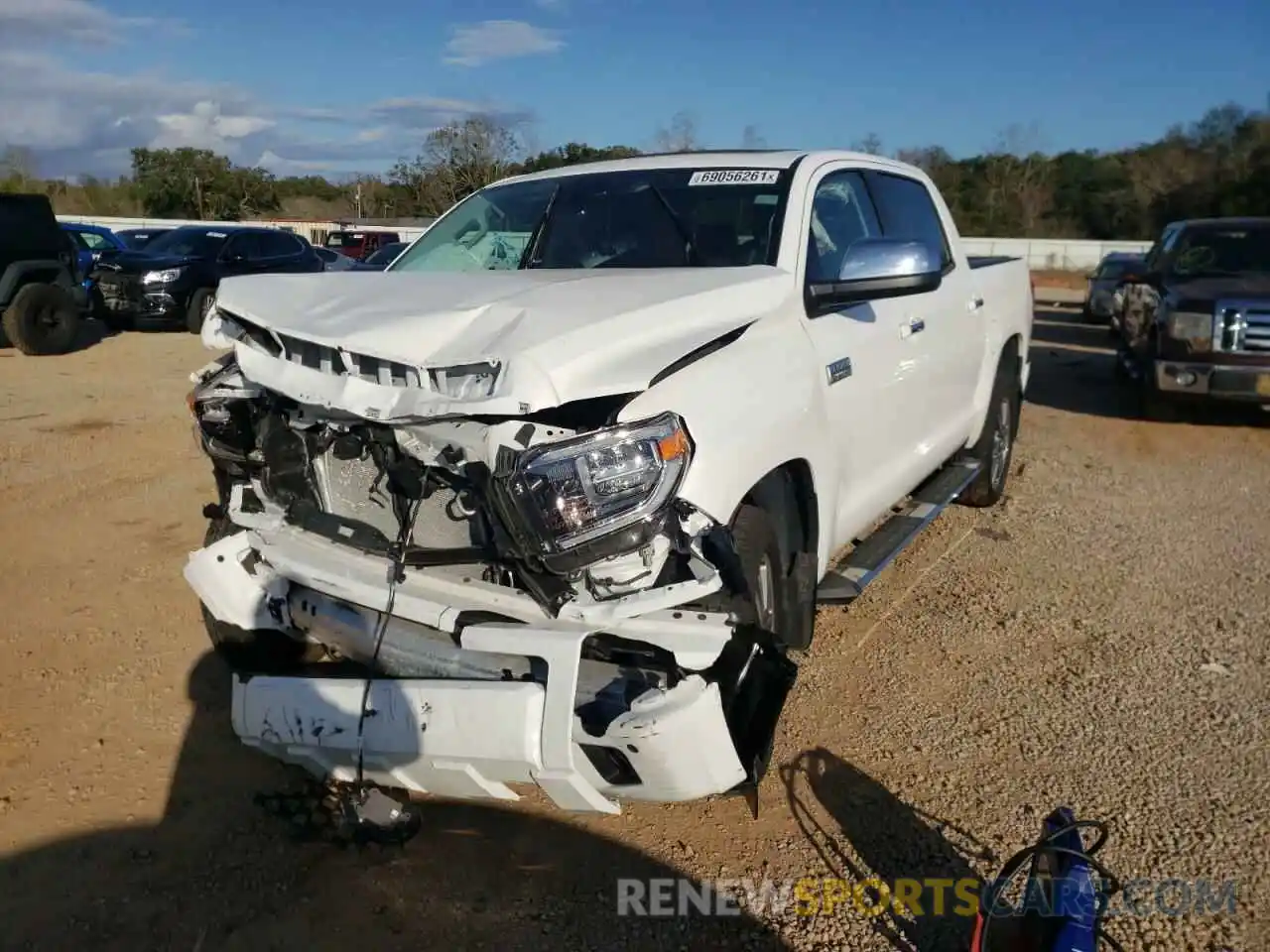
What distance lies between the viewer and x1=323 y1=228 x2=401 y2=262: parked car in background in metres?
27.1

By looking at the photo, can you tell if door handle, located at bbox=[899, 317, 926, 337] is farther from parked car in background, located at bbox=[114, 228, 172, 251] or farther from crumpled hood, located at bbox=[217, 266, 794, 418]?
parked car in background, located at bbox=[114, 228, 172, 251]

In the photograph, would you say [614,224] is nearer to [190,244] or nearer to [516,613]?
[516,613]

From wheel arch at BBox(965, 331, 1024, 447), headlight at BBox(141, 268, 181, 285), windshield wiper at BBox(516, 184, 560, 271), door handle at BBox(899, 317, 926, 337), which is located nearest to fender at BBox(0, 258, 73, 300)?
headlight at BBox(141, 268, 181, 285)

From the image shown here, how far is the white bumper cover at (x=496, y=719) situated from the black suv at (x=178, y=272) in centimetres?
1281

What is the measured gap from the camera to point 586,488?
2443mm

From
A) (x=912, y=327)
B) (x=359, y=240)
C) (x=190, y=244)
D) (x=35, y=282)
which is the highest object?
(x=359, y=240)

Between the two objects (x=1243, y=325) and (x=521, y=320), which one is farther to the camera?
(x=1243, y=325)

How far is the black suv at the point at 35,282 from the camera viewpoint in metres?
12.7

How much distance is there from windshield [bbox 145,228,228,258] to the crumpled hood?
13.5 metres

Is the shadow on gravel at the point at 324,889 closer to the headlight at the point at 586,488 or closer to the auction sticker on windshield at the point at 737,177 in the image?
the headlight at the point at 586,488

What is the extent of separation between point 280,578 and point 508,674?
0.94 meters

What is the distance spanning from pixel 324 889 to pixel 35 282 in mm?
12704

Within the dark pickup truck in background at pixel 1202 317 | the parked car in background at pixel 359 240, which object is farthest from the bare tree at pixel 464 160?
the dark pickup truck in background at pixel 1202 317

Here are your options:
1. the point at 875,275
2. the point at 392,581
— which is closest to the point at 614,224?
the point at 875,275
